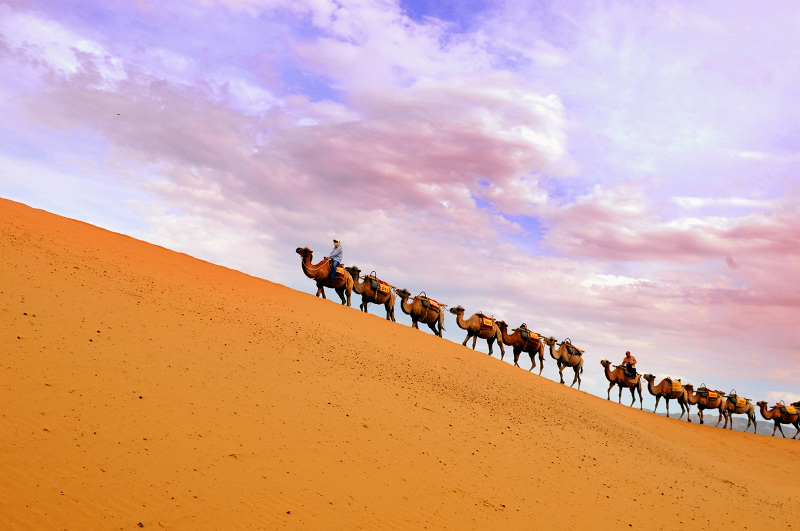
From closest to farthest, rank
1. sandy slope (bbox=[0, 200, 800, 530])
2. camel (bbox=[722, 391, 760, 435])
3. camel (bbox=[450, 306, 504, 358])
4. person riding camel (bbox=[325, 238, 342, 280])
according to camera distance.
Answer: sandy slope (bbox=[0, 200, 800, 530]) → person riding camel (bbox=[325, 238, 342, 280]) → camel (bbox=[450, 306, 504, 358]) → camel (bbox=[722, 391, 760, 435])

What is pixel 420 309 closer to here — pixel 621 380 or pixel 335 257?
pixel 335 257

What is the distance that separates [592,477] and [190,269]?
44.0 feet

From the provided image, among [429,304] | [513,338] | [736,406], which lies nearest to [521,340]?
[513,338]

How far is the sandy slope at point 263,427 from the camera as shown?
7359 mm

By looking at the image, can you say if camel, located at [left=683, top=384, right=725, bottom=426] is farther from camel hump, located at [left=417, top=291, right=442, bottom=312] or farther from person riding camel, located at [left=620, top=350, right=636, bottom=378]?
camel hump, located at [left=417, top=291, right=442, bottom=312]

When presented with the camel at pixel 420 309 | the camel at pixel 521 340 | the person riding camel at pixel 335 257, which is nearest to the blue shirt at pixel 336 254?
the person riding camel at pixel 335 257

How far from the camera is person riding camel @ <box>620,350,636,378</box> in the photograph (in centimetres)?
3194

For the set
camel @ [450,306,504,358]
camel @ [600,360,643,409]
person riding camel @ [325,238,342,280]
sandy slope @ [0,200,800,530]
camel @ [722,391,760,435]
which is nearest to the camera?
sandy slope @ [0,200,800,530]

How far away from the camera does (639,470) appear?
1375 centimetres

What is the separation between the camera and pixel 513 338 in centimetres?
2852

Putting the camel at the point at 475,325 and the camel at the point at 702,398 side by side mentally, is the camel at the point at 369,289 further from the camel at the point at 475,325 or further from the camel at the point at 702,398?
the camel at the point at 702,398

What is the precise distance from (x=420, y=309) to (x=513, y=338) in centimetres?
626

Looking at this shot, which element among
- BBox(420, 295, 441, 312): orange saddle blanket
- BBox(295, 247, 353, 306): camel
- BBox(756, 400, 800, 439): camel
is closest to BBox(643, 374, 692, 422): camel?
BBox(756, 400, 800, 439): camel

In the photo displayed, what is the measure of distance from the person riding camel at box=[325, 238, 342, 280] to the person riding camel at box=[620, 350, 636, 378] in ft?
63.0
